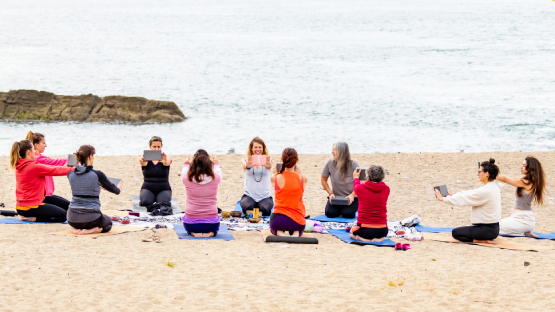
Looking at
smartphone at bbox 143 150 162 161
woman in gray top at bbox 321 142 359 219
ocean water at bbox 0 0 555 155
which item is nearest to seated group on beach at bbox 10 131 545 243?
smartphone at bbox 143 150 162 161

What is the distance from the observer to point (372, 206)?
6.91 m

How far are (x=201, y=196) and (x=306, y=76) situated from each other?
1901 inches

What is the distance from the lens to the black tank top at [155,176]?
8.80 metres

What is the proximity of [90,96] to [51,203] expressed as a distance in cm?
2464

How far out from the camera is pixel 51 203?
804 cm

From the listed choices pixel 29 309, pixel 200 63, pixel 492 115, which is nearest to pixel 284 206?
pixel 29 309

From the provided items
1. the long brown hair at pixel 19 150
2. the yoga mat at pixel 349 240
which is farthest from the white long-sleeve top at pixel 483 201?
the long brown hair at pixel 19 150

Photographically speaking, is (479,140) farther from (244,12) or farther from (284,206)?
(244,12)

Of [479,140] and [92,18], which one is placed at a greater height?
[92,18]

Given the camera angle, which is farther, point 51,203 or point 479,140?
point 479,140

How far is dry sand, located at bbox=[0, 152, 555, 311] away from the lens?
15.6 ft

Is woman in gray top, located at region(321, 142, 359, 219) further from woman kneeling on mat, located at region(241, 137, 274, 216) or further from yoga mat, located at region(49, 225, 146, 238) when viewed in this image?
yoga mat, located at region(49, 225, 146, 238)

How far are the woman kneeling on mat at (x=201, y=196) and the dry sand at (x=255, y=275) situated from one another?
1.03ft

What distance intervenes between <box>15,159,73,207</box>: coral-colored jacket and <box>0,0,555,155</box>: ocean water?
13695 mm
